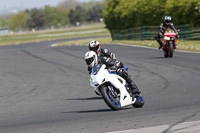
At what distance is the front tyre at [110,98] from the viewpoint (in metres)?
7.83

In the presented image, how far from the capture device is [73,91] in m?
12.5

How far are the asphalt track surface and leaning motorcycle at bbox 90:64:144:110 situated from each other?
0.72ft

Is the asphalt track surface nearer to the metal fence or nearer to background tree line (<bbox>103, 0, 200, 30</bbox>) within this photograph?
the metal fence

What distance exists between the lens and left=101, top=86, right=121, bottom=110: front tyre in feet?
25.7

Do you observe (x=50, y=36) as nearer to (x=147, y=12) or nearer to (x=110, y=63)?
(x=147, y=12)

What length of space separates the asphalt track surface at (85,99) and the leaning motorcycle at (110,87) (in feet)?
0.72

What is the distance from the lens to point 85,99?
10.7m

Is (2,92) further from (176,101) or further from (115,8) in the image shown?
(115,8)

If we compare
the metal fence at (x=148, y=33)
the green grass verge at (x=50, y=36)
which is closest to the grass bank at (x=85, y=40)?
the green grass verge at (x=50, y=36)

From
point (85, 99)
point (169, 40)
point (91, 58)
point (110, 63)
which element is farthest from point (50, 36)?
point (91, 58)

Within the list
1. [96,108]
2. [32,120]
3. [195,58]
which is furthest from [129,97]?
[195,58]

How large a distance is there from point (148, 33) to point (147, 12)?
1889 mm

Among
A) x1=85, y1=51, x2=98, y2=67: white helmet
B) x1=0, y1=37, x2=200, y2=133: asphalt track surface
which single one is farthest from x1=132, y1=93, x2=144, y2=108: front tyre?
x1=85, y1=51, x2=98, y2=67: white helmet

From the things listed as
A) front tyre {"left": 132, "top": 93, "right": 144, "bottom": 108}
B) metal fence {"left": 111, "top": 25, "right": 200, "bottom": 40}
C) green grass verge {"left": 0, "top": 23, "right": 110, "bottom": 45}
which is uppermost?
front tyre {"left": 132, "top": 93, "right": 144, "bottom": 108}
